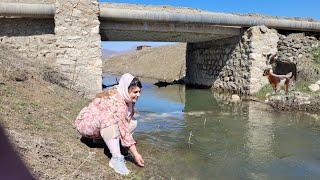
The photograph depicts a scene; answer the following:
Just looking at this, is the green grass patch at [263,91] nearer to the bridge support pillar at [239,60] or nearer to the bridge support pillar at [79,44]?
the bridge support pillar at [239,60]

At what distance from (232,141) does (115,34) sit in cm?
891

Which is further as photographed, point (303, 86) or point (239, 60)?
point (239, 60)

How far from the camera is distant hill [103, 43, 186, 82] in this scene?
27.4 metres

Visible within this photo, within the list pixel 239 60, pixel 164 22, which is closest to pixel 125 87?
pixel 164 22

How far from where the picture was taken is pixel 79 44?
11.6m

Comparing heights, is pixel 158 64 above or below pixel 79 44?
below

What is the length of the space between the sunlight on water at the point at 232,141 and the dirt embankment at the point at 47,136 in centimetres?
56

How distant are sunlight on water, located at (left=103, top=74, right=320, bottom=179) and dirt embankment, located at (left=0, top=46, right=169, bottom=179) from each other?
0.56 meters

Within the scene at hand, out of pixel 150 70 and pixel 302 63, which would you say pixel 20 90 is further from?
pixel 150 70

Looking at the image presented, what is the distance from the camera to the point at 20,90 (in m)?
6.75

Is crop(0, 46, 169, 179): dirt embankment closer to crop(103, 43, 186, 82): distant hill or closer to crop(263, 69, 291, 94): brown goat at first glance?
crop(263, 69, 291, 94): brown goat

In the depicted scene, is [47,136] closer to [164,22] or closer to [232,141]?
[232,141]

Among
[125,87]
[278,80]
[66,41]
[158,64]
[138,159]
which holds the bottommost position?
[158,64]

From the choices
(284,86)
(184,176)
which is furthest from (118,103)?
(284,86)
